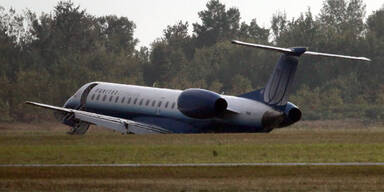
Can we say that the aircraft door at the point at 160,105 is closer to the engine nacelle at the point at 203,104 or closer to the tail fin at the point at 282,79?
the engine nacelle at the point at 203,104

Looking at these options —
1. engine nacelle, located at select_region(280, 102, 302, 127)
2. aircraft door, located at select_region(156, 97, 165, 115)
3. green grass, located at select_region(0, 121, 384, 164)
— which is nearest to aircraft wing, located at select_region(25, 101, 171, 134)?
aircraft door, located at select_region(156, 97, 165, 115)

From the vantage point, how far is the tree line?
244 feet

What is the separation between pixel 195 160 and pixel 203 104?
1396 centimetres

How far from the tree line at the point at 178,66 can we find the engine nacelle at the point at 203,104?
26.5 metres

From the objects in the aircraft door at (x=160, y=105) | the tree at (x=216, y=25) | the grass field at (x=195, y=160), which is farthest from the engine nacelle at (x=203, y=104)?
the tree at (x=216, y=25)

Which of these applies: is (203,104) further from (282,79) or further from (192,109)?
(282,79)

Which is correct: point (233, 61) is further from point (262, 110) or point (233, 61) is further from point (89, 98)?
point (262, 110)

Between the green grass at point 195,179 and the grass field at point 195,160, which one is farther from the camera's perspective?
the grass field at point 195,160

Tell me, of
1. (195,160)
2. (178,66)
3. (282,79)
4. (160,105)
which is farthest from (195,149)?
(178,66)

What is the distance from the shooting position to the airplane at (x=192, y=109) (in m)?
43.2

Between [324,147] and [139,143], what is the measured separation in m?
7.16

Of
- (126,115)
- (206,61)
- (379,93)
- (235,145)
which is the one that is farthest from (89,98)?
(206,61)

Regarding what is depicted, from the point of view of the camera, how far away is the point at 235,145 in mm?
35375

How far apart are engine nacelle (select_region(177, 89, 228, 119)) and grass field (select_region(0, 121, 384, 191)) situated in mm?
2040
